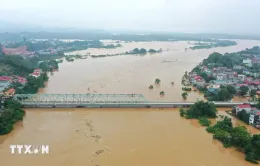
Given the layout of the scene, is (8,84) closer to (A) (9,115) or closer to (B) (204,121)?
(A) (9,115)

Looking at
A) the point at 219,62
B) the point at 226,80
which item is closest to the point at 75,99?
the point at 226,80

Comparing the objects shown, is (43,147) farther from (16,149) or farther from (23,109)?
(23,109)

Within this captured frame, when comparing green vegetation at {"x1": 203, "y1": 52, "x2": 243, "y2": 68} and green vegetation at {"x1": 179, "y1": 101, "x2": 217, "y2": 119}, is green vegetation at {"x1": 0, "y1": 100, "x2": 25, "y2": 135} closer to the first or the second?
green vegetation at {"x1": 179, "y1": 101, "x2": 217, "y2": 119}

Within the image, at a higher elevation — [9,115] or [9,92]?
[9,92]

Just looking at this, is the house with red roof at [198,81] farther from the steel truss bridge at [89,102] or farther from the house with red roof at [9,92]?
the house with red roof at [9,92]

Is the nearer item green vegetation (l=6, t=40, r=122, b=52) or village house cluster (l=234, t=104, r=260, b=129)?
village house cluster (l=234, t=104, r=260, b=129)

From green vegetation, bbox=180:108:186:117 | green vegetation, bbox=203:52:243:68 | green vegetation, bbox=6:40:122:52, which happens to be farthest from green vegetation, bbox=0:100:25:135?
green vegetation, bbox=6:40:122:52

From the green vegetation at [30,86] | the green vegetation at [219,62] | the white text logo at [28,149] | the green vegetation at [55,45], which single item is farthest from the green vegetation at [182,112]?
the green vegetation at [55,45]
